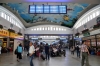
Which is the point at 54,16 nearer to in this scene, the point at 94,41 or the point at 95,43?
the point at 94,41

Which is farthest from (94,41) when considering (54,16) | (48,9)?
(54,16)

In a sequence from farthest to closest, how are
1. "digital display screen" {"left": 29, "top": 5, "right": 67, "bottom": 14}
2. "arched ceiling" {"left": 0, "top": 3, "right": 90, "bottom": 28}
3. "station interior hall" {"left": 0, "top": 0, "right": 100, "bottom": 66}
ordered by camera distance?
"arched ceiling" {"left": 0, "top": 3, "right": 90, "bottom": 28} < "station interior hall" {"left": 0, "top": 0, "right": 100, "bottom": 66} < "digital display screen" {"left": 29, "top": 5, "right": 67, "bottom": 14}

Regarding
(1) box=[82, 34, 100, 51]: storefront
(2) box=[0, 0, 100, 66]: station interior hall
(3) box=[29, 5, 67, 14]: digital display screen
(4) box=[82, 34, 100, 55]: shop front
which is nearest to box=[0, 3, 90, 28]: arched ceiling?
(2) box=[0, 0, 100, 66]: station interior hall

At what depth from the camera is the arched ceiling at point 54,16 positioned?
26.3 meters

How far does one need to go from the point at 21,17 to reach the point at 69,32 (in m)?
14.7

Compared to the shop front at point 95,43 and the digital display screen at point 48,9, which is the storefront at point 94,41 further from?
the digital display screen at point 48,9

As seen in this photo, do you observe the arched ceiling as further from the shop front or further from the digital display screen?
the digital display screen

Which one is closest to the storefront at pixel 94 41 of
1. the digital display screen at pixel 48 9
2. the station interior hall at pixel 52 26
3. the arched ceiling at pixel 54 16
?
the station interior hall at pixel 52 26

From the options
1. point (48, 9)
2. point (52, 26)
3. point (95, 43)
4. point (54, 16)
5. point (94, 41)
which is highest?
point (54, 16)

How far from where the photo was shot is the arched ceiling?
26344 mm

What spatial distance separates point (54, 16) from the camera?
34156mm

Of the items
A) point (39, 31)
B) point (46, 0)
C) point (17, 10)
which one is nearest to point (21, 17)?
point (17, 10)

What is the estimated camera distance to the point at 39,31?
38.1m

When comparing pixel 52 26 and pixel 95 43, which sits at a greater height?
pixel 52 26
